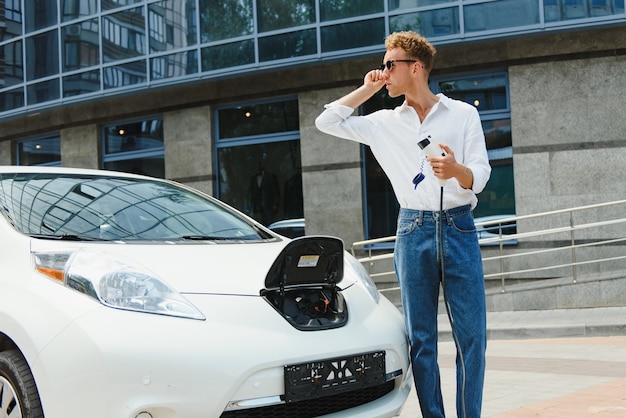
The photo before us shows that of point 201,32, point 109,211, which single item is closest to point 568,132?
point 201,32

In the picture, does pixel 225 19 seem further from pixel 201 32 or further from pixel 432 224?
pixel 432 224

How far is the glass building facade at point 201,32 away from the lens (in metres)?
12.4

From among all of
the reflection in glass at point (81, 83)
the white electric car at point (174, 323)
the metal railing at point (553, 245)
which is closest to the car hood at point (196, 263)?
the white electric car at point (174, 323)

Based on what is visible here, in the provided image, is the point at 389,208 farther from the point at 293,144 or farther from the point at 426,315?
the point at 426,315

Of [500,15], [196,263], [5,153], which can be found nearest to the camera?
[196,263]

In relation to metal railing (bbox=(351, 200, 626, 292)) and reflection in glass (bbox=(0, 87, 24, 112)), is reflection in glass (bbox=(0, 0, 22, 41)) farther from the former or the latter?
metal railing (bbox=(351, 200, 626, 292))

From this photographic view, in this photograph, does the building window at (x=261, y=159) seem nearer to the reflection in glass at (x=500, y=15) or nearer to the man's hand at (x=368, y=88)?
the reflection in glass at (x=500, y=15)

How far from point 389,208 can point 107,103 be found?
21.2 ft

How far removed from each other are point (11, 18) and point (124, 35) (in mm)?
3526

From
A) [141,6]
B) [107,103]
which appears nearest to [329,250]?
[141,6]

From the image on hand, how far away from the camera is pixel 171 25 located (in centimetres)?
1465

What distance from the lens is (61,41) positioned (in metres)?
16.0

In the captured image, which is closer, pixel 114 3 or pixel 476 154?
pixel 476 154

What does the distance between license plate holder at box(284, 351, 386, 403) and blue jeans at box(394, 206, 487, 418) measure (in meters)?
0.34
